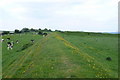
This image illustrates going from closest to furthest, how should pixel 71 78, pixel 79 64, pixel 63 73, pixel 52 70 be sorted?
pixel 71 78 → pixel 63 73 → pixel 52 70 → pixel 79 64

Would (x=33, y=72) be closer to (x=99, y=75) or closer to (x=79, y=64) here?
(x=79, y=64)

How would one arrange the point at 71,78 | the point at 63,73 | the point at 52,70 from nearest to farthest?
the point at 71,78 → the point at 63,73 → the point at 52,70

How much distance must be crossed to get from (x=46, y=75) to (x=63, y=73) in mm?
1961

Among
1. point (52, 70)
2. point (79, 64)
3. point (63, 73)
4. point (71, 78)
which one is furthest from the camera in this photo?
point (79, 64)

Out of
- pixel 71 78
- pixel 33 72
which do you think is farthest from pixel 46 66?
pixel 71 78

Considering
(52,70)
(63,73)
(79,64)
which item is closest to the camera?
(63,73)

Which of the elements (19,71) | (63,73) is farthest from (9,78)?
(63,73)

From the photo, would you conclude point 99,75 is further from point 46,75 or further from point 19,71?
point 19,71

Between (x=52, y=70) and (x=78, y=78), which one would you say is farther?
(x=52, y=70)

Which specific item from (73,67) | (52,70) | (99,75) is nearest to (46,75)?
(52,70)

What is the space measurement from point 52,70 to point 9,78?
5689 millimetres

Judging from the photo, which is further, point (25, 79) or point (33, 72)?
point (33, 72)

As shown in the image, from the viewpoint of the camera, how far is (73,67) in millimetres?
28609

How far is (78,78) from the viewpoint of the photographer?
24.6 m
